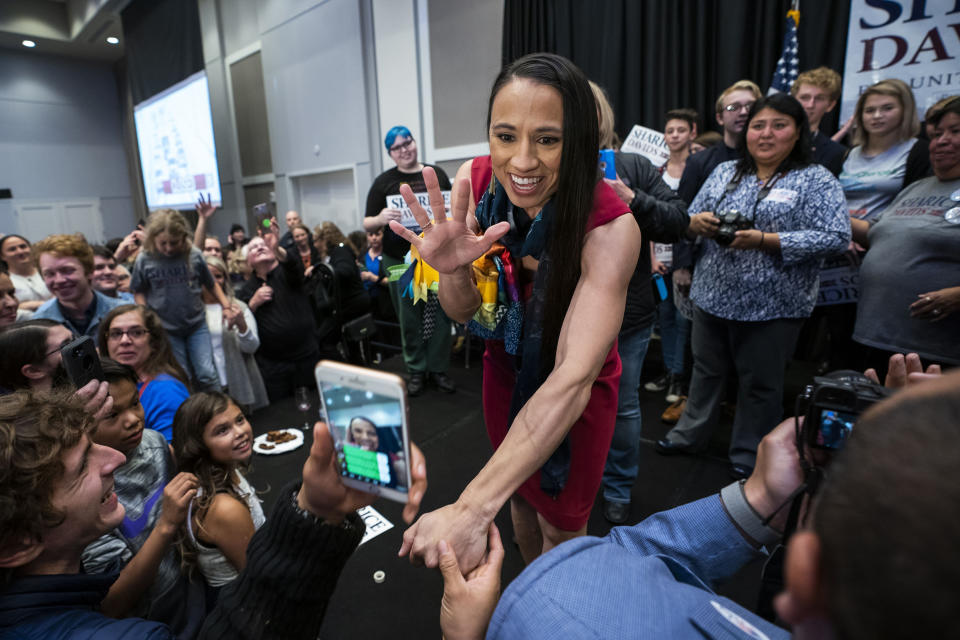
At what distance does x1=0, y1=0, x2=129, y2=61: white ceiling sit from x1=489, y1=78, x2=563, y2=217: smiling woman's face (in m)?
12.3

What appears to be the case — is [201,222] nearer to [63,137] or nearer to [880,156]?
[880,156]

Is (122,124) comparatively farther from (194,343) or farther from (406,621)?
(406,621)

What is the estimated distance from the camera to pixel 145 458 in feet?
4.83

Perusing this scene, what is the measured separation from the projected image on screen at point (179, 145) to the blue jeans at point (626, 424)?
8083 mm

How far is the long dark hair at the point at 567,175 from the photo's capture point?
961mm

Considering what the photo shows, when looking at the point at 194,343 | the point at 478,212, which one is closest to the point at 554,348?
the point at 478,212

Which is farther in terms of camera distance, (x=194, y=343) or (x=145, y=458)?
(x=194, y=343)

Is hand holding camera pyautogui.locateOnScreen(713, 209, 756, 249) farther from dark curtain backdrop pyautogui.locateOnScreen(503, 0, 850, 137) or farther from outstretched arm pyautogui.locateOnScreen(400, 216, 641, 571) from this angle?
dark curtain backdrop pyautogui.locateOnScreen(503, 0, 850, 137)

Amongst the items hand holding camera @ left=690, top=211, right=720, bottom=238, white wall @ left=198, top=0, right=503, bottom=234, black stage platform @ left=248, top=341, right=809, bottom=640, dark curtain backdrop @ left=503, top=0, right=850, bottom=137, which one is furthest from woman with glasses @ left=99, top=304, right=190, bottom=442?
white wall @ left=198, top=0, right=503, bottom=234

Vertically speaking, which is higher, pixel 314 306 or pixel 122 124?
pixel 122 124

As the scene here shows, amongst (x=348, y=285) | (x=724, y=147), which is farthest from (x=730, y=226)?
(x=348, y=285)

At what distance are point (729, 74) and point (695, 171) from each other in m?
1.61

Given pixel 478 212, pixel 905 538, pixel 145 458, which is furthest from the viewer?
pixel 145 458

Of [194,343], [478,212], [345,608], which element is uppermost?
[478,212]
